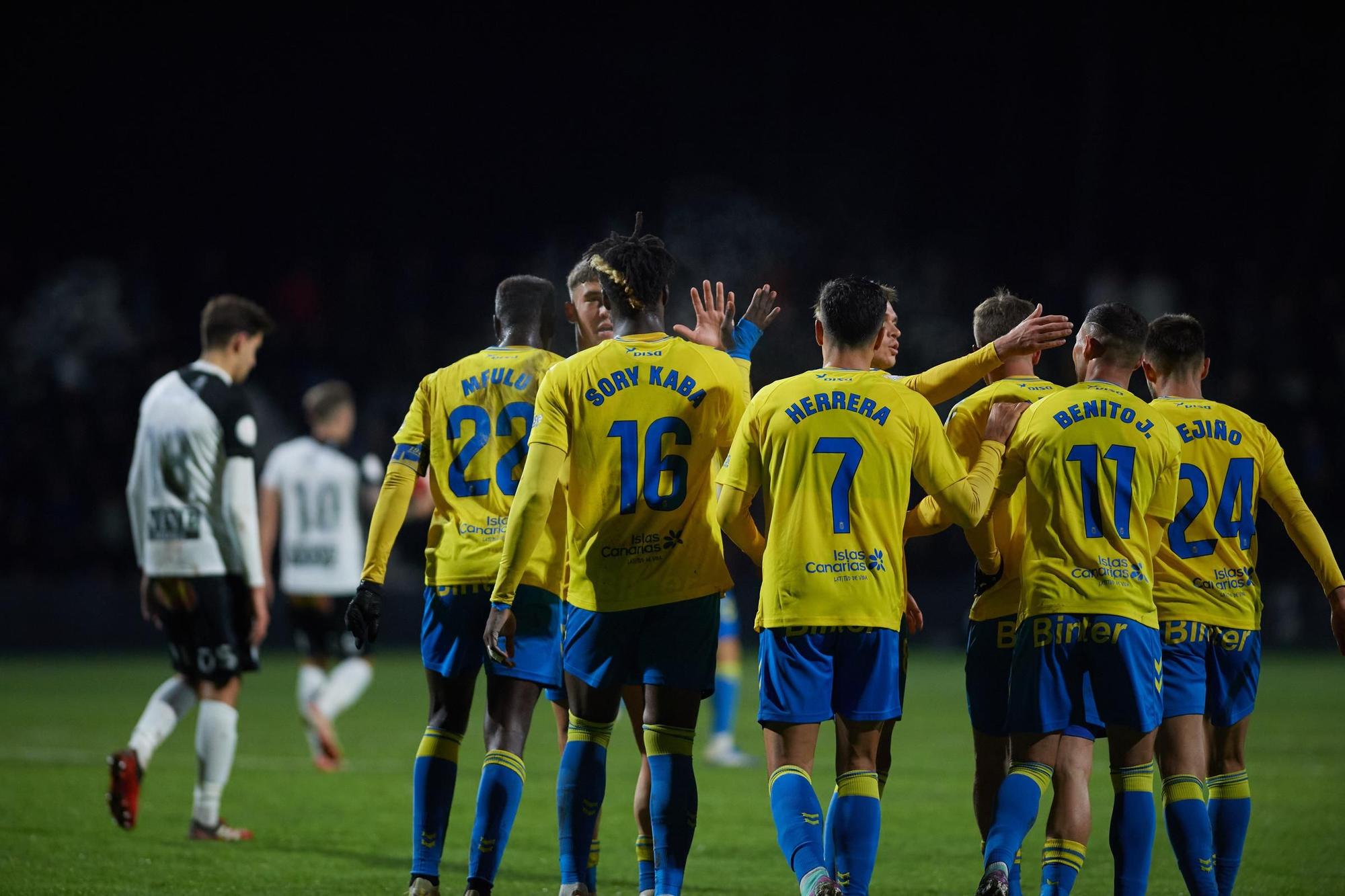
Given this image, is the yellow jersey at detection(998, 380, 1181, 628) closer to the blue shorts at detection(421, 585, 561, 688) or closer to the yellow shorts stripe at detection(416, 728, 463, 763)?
the blue shorts at detection(421, 585, 561, 688)

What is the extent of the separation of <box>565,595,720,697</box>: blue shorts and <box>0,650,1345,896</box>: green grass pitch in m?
1.61

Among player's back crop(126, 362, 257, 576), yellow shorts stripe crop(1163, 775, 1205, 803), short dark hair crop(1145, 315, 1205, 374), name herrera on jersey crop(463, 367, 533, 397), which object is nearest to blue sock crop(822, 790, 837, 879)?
yellow shorts stripe crop(1163, 775, 1205, 803)

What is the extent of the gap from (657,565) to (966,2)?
22407 millimetres

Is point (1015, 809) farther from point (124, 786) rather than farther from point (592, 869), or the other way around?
point (124, 786)

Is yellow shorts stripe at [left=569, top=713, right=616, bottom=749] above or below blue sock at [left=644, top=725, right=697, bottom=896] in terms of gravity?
above

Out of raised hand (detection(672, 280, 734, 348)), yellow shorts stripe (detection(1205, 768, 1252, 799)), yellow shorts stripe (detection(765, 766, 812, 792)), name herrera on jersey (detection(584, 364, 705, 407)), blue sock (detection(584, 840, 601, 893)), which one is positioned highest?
raised hand (detection(672, 280, 734, 348))

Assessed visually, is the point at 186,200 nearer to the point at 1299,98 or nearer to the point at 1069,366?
the point at 1069,366

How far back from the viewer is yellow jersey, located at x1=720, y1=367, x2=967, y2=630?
17.4 ft

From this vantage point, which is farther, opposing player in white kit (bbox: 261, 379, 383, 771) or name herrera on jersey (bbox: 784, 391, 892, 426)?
opposing player in white kit (bbox: 261, 379, 383, 771)

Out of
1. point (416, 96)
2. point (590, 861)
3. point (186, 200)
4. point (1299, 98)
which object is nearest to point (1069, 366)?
point (1299, 98)

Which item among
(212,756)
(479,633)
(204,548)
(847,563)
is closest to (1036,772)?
(847,563)

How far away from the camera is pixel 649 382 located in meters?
5.62

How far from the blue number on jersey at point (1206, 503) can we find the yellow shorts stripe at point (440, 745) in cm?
291

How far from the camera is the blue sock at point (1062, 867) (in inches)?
209
